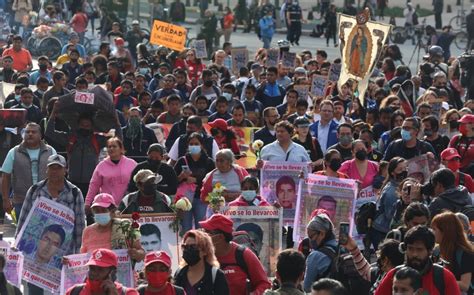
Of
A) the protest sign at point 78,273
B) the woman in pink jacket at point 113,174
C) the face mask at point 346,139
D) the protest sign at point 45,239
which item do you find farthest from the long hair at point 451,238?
the face mask at point 346,139

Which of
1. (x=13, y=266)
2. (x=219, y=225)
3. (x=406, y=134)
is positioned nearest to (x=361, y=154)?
(x=406, y=134)

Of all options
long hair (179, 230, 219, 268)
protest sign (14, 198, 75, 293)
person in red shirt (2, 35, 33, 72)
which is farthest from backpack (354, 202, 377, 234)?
person in red shirt (2, 35, 33, 72)

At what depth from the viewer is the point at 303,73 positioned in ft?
86.6

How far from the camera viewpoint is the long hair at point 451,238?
11.2 m

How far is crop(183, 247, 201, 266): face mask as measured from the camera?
35.6 feet

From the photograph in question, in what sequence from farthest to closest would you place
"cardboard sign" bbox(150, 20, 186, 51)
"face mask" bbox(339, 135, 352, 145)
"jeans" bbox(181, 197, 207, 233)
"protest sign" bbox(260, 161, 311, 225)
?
"cardboard sign" bbox(150, 20, 186, 51) < "face mask" bbox(339, 135, 352, 145) < "protest sign" bbox(260, 161, 311, 225) < "jeans" bbox(181, 197, 207, 233)

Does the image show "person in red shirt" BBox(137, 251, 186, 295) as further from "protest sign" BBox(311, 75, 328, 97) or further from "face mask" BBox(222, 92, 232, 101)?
"protest sign" BBox(311, 75, 328, 97)

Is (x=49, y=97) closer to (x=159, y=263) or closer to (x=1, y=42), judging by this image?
(x=159, y=263)

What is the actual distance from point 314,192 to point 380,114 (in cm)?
441

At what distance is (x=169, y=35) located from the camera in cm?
3212

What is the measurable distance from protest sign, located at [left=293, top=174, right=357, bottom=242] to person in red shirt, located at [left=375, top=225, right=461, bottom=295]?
17.9 ft

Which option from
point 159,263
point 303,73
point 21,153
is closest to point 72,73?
point 303,73

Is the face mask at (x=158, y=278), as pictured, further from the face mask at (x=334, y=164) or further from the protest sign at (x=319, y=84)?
the protest sign at (x=319, y=84)

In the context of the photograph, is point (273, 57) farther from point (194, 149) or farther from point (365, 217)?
point (365, 217)
